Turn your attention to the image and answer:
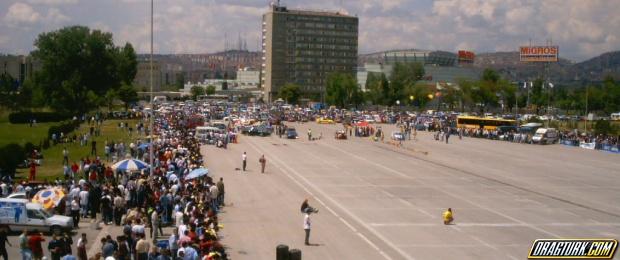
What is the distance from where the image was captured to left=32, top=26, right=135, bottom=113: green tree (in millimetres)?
111312

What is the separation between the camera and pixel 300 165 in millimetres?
50875

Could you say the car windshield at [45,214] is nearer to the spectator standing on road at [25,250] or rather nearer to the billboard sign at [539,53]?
the spectator standing on road at [25,250]

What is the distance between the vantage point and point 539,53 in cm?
15175

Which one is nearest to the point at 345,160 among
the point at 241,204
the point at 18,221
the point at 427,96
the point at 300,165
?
the point at 300,165

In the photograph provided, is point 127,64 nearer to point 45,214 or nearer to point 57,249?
point 45,214

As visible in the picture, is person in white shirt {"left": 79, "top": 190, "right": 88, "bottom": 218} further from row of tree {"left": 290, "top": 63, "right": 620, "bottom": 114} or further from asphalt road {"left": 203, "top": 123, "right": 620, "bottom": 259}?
row of tree {"left": 290, "top": 63, "right": 620, "bottom": 114}

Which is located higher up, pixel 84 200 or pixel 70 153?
pixel 84 200

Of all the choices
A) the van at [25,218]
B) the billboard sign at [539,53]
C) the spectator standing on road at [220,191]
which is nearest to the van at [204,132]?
the spectator standing on road at [220,191]

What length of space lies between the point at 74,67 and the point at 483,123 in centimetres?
6034

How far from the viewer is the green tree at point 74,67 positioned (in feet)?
365

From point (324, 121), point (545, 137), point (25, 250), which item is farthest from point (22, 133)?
point (25, 250)

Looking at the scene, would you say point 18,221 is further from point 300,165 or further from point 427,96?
point 427,96

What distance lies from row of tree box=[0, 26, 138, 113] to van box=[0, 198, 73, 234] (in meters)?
91.1

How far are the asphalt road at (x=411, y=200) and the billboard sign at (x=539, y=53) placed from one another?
88724 millimetres
